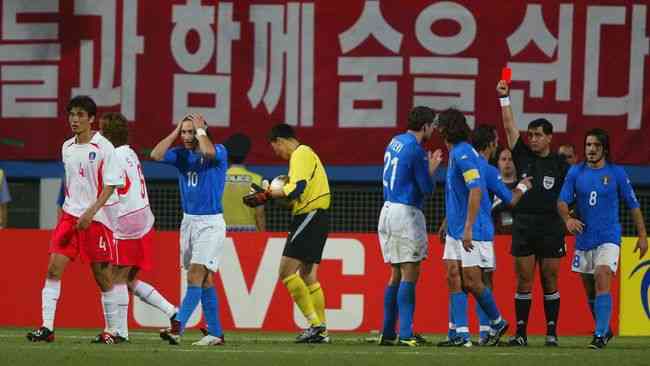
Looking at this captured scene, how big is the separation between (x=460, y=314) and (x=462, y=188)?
936mm

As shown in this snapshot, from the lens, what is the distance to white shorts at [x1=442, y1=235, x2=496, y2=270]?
1218 cm

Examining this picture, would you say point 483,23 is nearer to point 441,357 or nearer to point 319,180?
point 319,180

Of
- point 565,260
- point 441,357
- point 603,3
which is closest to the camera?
point 441,357

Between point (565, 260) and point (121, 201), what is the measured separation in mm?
5035

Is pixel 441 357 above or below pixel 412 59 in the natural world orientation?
below

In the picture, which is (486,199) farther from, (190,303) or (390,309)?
(190,303)

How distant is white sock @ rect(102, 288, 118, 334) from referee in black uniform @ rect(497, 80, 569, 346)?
126 inches

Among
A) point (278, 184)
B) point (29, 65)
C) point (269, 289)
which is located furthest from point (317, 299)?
point (29, 65)

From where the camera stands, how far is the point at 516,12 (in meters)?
17.4

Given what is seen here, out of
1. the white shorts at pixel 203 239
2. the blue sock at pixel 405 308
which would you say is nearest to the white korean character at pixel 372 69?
the blue sock at pixel 405 308

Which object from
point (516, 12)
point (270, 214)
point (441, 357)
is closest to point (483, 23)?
point (516, 12)

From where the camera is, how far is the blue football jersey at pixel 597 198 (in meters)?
12.5

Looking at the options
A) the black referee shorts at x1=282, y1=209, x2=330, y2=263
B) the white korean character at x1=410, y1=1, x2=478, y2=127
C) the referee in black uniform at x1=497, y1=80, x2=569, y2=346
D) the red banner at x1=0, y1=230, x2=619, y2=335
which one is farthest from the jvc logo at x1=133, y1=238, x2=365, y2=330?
the referee in black uniform at x1=497, y1=80, x2=569, y2=346

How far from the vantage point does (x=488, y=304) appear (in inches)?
486
